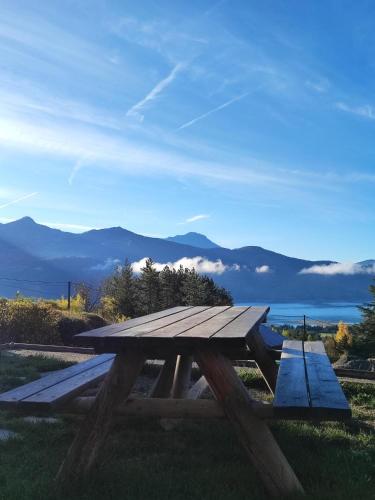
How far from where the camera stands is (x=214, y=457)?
12.2 feet

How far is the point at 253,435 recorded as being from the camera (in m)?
3.02

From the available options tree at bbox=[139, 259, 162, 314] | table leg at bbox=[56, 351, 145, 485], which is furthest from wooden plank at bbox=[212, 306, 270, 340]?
tree at bbox=[139, 259, 162, 314]

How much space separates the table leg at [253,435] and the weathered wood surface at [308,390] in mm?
190

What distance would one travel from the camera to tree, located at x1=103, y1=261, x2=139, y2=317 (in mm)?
32969

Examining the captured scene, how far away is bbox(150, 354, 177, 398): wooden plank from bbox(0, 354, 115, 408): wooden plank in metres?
0.47

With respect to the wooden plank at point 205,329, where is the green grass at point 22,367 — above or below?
below

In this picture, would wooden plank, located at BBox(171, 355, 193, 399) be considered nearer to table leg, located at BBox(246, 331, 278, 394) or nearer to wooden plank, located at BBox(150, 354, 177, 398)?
wooden plank, located at BBox(150, 354, 177, 398)

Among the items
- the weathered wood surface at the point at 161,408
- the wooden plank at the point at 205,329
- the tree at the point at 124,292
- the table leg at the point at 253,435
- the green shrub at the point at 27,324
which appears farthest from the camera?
the tree at the point at 124,292

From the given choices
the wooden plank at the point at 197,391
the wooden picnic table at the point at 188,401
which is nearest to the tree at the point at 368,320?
the wooden plank at the point at 197,391

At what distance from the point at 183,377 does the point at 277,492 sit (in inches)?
75.8

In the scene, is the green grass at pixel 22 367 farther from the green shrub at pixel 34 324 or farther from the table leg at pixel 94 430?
the green shrub at pixel 34 324

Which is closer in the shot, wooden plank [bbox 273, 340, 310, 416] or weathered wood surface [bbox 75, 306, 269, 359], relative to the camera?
wooden plank [bbox 273, 340, 310, 416]

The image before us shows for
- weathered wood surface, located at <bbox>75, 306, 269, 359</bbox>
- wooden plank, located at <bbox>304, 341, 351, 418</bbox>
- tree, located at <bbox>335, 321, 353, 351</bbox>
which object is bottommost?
tree, located at <bbox>335, 321, 353, 351</bbox>

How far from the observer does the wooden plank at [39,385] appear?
316 centimetres
